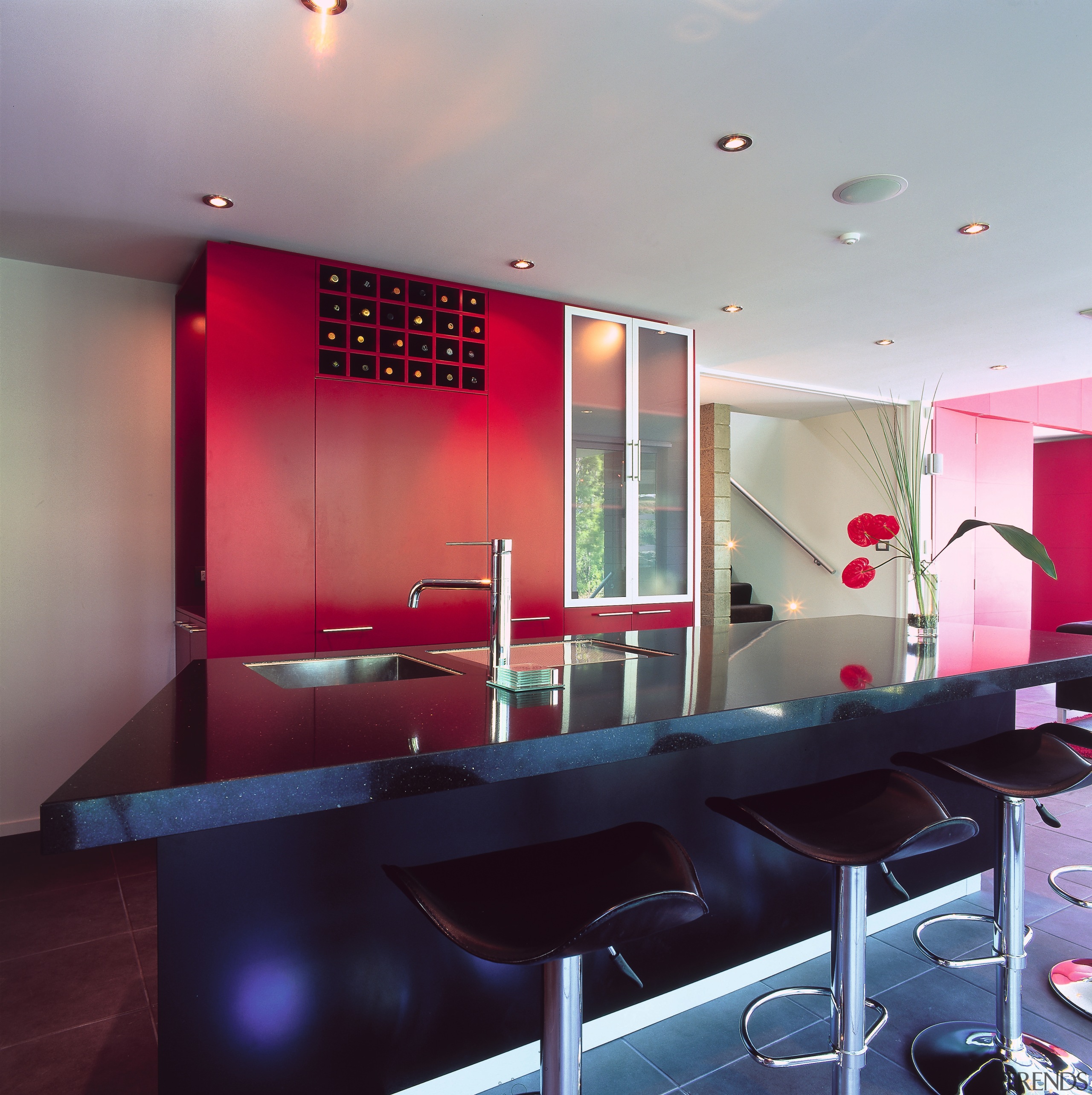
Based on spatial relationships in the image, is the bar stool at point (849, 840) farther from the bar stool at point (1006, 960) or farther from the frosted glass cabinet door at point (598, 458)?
the frosted glass cabinet door at point (598, 458)

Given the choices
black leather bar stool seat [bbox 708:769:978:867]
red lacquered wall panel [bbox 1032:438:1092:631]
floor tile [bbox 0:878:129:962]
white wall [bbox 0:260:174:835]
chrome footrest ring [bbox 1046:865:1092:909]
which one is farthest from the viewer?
red lacquered wall panel [bbox 1032:438:1092:631]

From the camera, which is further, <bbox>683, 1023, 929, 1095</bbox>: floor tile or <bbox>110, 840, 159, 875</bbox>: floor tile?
<bbox>110, 840, 159, 875</bbox>: floor tile

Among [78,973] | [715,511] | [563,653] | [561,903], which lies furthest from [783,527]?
[561,903]

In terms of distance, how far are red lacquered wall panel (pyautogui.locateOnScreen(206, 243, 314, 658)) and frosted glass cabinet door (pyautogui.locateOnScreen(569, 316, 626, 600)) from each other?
137 cm

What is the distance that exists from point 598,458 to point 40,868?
3046 mm

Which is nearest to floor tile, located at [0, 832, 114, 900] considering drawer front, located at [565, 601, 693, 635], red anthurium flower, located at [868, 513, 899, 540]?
drawer front, located at [565, 601, 693, 635]

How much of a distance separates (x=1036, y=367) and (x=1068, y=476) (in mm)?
3734

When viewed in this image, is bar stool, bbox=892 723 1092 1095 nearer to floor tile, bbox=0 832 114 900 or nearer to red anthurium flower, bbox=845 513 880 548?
red anthurium flower, bbox=845 513 880 548

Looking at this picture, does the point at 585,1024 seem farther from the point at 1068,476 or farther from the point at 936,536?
the point at 1068,476

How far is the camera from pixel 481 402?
368cm

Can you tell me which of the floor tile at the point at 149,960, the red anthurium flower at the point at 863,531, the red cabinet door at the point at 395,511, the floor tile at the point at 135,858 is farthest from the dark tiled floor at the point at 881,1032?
the floor tile at the point at 135,858

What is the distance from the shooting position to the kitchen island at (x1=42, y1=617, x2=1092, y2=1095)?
3.14ft

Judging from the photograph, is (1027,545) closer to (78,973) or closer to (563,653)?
(563,653)

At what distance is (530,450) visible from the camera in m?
3.82
